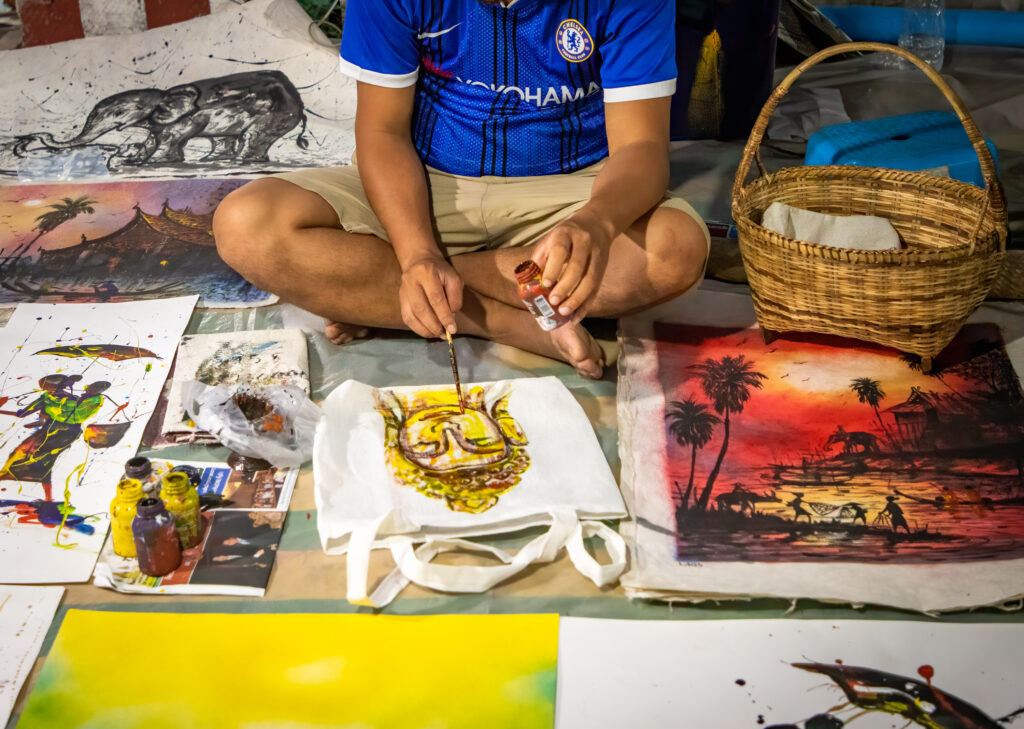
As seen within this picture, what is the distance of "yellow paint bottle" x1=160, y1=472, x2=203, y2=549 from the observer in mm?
1092

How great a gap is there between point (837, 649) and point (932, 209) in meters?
0.83

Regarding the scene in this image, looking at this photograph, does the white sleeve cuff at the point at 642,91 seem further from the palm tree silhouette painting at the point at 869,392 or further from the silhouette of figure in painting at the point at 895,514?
the silhouette of figure in painting at the point at 895,514

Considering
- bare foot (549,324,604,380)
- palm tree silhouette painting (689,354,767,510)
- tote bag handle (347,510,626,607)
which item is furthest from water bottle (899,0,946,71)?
tote bag handle (347,510,626,607)

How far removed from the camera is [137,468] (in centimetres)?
111

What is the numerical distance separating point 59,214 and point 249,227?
774 mm

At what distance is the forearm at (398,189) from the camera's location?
1354mm

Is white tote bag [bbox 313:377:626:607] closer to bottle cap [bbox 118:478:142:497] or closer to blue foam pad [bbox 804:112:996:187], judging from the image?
bottle cap [bbox 118:478:142:497]

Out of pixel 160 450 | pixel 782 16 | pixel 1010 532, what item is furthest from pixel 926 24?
pixel 160 450

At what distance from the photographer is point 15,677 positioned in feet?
3.21

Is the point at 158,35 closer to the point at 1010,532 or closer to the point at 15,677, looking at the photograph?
the point at 15,677

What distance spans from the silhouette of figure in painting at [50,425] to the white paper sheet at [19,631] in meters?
0.17

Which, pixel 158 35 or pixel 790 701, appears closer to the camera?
pixel 790 701

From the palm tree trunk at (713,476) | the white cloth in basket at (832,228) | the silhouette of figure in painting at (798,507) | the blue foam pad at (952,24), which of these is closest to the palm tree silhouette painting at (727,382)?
the palm tree trunk at (713,476)

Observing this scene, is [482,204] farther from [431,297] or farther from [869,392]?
[869,392]
